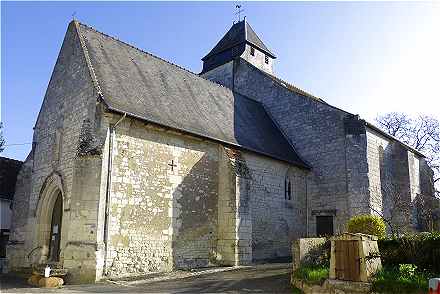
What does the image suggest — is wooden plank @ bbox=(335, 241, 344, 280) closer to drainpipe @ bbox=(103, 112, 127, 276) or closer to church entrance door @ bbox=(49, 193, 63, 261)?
drainpipe @ bbox=(103, 112, 127, 276)

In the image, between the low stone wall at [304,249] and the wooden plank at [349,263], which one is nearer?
the wooden plank at [349,263]

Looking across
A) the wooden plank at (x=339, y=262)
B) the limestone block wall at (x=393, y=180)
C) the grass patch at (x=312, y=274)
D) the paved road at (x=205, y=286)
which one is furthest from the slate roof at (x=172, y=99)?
the wooden plank at (x=339, y=262)

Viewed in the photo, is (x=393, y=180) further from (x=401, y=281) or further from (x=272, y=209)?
(x=401, y=281)

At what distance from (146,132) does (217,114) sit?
16.2 ft

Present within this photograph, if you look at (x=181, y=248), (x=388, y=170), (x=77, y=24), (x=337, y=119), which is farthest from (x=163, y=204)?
(x=388, y=170)

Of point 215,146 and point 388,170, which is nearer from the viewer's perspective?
point 215,146

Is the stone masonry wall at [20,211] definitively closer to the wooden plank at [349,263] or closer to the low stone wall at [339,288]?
the low stone wall at [339,288]

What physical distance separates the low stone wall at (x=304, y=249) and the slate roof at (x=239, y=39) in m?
17.4

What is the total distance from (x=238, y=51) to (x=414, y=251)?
18.8 metres

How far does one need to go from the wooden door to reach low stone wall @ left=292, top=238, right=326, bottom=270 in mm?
1978

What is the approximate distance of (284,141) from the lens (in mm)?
21078

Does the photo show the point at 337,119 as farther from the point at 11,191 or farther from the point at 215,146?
the point at 11,191

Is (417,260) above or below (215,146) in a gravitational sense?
below

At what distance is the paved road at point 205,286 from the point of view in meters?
9.72
